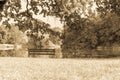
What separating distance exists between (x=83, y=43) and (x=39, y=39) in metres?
30.5

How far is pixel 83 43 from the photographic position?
4131 centimetres

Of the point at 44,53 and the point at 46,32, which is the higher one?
the point at 46,32

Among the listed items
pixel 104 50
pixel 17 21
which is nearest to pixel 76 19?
pixel 17 21

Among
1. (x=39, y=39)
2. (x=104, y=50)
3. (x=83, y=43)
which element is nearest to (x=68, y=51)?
(x=83, y=43)

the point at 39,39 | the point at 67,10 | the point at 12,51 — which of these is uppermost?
the point at 67,10

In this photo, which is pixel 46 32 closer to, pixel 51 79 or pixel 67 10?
pixel 67 10

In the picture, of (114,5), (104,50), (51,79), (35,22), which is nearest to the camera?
(114,5)

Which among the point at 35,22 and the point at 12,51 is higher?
the point at 35,22

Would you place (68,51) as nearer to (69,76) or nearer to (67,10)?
(69,76)

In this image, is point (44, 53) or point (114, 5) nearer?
point (114, 5)

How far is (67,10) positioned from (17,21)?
5.37ft

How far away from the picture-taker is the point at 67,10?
10422mm

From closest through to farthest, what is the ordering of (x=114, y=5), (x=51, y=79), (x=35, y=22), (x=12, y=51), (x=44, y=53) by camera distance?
(x=114, y=5), (x=35, y=22), (x=51, y=79), (x=44, y=53), (x=12, y=51)

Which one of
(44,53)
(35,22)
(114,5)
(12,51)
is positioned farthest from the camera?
(12,51)
